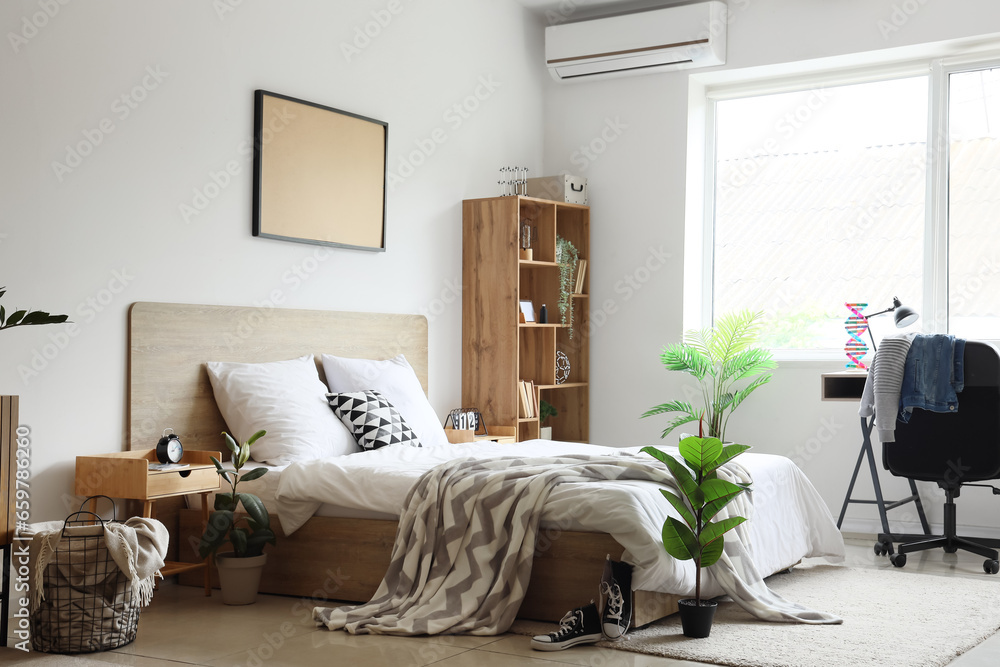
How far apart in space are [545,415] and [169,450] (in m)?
2.88

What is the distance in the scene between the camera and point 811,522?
171 inches

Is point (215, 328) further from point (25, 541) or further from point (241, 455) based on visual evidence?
point (25, 541)

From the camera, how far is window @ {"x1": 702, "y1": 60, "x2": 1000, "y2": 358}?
219 inches

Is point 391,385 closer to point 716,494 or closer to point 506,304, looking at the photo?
point 506,304

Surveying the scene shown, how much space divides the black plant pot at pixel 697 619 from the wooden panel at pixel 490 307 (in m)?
2.63

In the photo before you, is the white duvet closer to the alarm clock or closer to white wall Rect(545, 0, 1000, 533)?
the alarm clock

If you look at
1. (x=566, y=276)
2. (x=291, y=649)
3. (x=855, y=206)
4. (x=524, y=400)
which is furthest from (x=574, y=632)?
(x=855, y=206)

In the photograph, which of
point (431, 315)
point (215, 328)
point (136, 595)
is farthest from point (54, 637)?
point (431, 315)

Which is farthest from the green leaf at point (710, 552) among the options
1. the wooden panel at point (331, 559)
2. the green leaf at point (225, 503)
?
the green leaf at point (225, 503)

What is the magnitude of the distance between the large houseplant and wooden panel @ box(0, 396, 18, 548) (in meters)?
3.59

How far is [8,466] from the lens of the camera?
3.14m

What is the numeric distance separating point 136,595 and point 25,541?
39 centimetres

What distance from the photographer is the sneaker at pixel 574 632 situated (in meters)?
3.03

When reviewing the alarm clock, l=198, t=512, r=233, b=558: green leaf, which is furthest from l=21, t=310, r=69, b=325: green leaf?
l=198, t=512, r=233, b=558: green leaf
